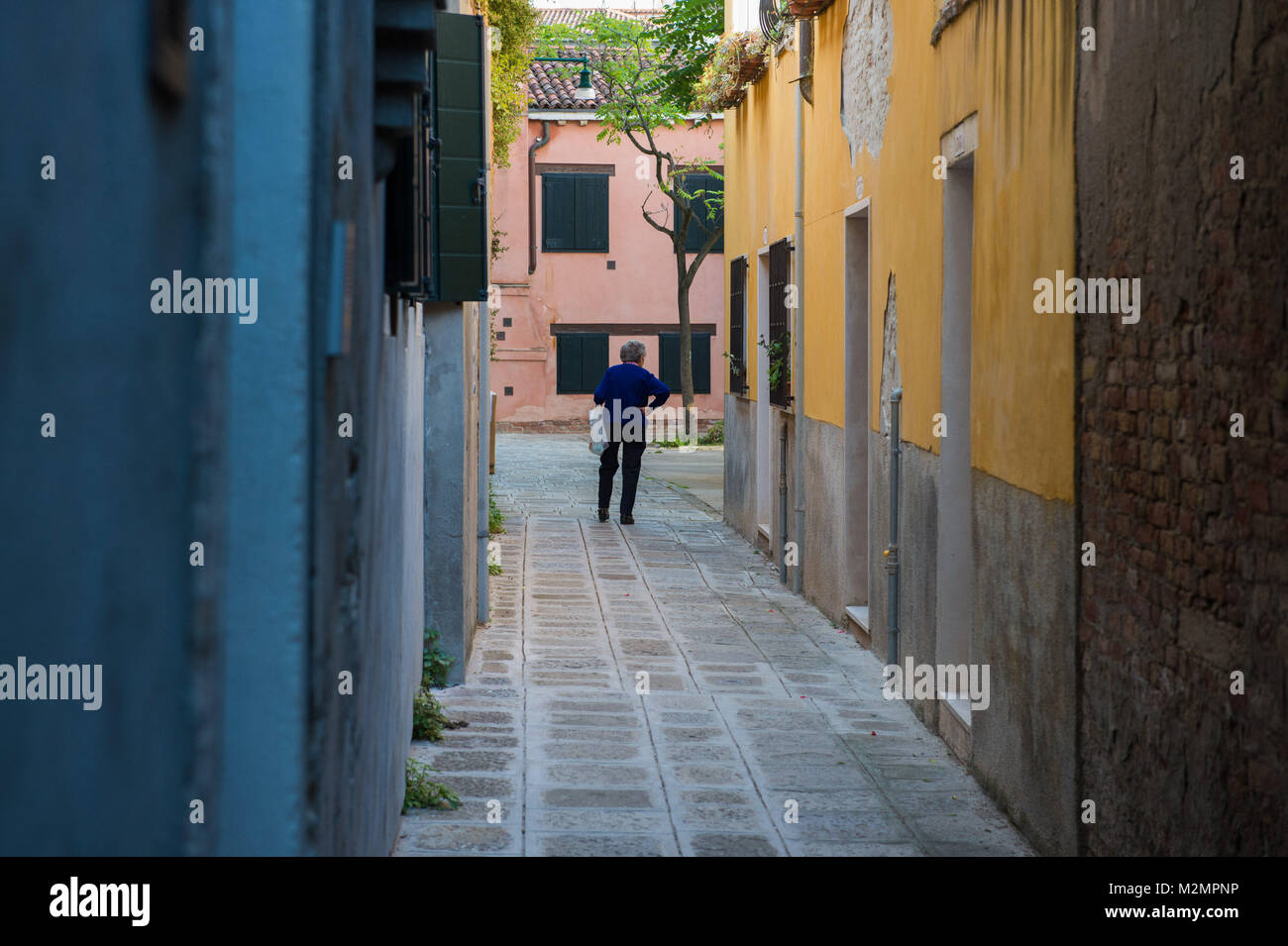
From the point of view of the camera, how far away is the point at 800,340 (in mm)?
11641

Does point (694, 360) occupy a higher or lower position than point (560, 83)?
lower

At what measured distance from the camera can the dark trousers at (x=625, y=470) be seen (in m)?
15.0

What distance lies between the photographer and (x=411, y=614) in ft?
21.4

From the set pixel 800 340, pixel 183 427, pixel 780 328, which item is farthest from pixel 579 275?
pixel 183 427

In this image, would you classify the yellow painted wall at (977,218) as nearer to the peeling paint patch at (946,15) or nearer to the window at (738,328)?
the peeling paint patch at (946,15)

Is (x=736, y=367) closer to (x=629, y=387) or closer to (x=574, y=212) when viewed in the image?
(x=629, y=387)

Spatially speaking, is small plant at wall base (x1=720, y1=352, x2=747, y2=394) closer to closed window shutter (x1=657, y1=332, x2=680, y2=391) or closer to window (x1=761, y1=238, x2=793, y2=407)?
window (x1=761, y1=238, x2=793, y2=407)

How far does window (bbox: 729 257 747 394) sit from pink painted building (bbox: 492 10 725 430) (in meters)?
Answer: 13.8

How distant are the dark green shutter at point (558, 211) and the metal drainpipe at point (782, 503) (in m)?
17.8

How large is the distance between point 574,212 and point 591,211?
1.15 ft

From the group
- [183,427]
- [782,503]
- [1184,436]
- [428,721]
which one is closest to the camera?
[183,427]

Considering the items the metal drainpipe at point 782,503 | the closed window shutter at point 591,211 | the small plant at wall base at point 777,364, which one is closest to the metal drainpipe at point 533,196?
the closed window shutter at point 591,211
